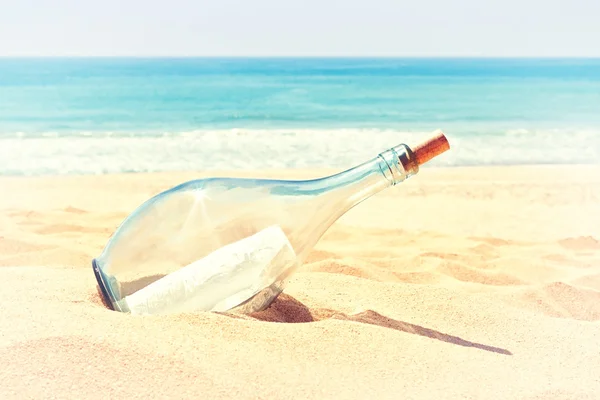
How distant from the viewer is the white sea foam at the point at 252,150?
350 inches

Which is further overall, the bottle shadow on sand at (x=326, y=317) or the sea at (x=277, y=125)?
the sea at (x=277, y=125)

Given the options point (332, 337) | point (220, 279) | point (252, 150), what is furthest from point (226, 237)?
point (252, 150)

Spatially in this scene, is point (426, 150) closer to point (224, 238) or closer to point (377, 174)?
point (377, 174)

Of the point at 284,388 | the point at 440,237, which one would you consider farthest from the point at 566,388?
the point at 440,237

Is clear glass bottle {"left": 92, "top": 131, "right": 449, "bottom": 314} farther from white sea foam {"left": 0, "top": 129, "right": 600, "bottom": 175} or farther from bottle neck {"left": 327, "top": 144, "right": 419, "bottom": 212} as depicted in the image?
white sea foam {"left": 0, "top": 129, "right": 600, "bottom": 175}

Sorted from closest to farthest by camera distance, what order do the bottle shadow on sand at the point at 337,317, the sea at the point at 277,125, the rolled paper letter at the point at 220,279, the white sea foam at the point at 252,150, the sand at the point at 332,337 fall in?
1. the sand at the point at 332,337
2. the rolled paper letter at the point at 220,279
3. the bottle shadow on sand at the point at 337,317
4. the white sea foam at the point at 252,150
5. the sea at the point at 277,125

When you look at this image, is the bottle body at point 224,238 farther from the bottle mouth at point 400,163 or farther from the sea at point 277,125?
the sea at point 277,125

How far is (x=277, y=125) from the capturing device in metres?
15.4

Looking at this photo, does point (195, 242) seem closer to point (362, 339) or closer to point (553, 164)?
point (362, 339)

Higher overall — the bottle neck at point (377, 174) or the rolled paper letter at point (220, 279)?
the bottle neck at point (377, 174)

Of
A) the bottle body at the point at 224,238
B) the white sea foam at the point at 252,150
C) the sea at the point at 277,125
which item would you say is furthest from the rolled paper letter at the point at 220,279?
the white sea foam at the point at 252,150

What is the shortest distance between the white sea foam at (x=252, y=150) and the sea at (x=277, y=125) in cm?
2

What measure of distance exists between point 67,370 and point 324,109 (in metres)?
17.7

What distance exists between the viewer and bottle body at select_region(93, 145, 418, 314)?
1.69m
